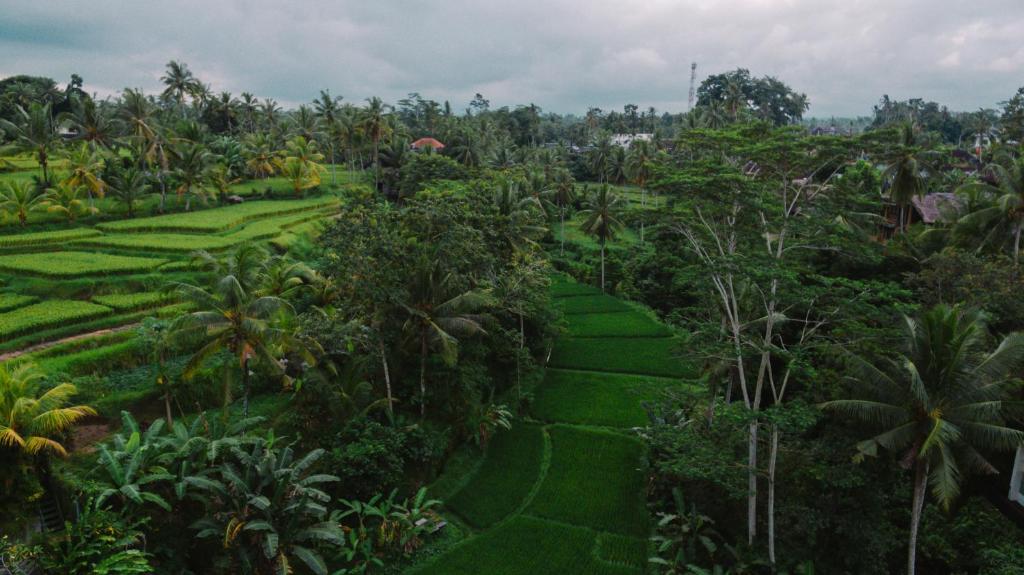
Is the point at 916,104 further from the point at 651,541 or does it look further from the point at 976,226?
the point at 651,541

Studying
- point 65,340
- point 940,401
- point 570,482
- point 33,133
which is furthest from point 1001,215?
point 33,133

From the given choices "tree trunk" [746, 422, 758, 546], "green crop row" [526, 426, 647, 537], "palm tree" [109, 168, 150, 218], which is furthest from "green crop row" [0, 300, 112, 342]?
"tree trunk" [746, 422, 758, 546]

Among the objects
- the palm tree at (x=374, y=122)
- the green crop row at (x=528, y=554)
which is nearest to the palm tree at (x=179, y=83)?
the palm tree at (x=374, y=122)

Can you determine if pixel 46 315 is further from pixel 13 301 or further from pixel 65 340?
pixel 13 301

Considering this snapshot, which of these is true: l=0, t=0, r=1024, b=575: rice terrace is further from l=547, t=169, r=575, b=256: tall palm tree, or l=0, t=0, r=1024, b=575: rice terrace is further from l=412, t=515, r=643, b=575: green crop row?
l=547, t=169, r=575, b=256: tall palm tree

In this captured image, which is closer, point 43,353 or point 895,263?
point 43,353

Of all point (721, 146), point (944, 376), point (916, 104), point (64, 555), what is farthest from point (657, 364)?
point (916, 104)

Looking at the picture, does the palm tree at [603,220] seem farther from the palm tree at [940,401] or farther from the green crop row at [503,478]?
the palm tree at [940,401]
